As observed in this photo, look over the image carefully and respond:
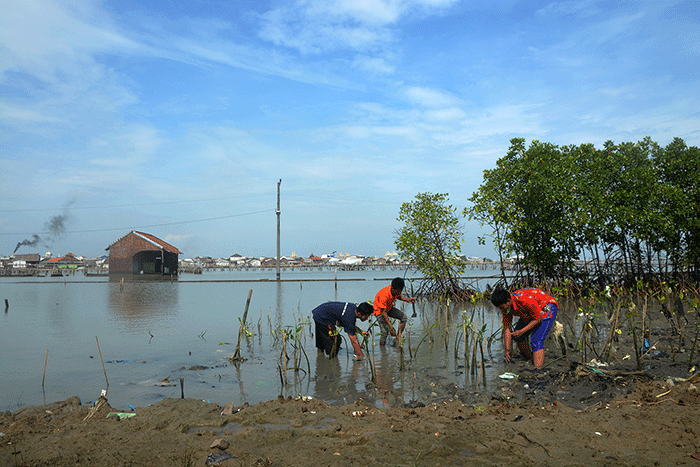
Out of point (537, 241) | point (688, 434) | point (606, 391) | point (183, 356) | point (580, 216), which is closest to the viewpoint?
point (688, 434)

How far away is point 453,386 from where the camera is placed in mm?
6559

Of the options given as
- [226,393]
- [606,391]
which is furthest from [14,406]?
[606,391]

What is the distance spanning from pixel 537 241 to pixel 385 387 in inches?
533

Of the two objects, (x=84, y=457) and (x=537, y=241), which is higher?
(x=537, y=241)

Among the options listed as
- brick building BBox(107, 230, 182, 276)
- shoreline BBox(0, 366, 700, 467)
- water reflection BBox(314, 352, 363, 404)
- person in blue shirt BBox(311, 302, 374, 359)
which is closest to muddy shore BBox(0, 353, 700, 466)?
shoreline BBox(0, 366, 700, 467)

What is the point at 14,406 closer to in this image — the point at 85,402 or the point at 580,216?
the point at 85,402

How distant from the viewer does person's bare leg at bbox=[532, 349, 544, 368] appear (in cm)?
723

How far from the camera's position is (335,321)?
8578 mm

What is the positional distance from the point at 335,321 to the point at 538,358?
3656 mm

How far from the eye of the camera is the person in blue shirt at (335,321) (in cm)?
815

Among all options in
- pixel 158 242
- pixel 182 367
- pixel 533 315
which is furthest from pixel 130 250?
pixel 533 315

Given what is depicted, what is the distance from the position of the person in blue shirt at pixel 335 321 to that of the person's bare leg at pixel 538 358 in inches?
112

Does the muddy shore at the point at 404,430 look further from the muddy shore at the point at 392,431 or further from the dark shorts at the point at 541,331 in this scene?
the dark shorts at the point at 541,331

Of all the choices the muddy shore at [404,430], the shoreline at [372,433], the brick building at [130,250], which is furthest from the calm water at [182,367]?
the brick building at [130,250]
